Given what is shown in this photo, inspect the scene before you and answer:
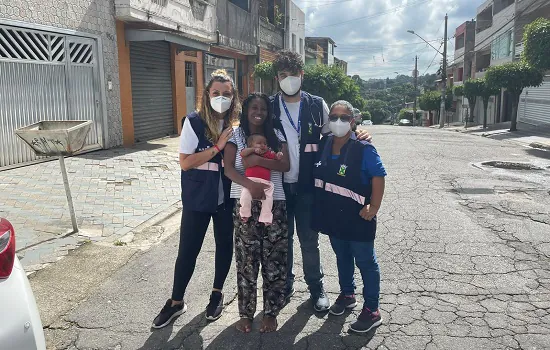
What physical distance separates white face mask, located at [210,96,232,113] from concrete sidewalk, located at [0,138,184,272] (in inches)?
101

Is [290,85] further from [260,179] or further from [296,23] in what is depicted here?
[296,23]

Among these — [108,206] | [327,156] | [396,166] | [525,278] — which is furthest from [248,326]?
[396,166]

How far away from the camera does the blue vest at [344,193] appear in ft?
10.5

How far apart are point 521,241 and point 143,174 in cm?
662

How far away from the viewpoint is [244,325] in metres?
3.25

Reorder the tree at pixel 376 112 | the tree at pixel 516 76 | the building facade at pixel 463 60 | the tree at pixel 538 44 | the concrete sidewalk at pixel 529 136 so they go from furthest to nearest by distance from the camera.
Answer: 1. the tree at pixel 376 112
2. the building facade at pixel 463 60
3. the tree at pixel 516 76
4. the tree at pixel 538 44
5. the concrete sidewalk at pixel 529 136

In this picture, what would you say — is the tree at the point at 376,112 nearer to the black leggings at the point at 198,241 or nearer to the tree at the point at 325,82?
the tree at the point at 325,82

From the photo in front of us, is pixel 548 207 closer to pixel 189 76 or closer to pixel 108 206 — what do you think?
pixel 108 206

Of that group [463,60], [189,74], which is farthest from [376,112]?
[189,74]

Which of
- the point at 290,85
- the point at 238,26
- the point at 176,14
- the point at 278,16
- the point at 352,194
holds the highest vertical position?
the point at 278,16

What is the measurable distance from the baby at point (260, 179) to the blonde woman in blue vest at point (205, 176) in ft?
0.70

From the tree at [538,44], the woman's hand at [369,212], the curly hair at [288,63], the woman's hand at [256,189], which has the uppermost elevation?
the tree at [538,44]

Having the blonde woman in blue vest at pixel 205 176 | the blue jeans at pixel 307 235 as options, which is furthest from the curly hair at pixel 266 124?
the blue jeans at pixel 307 235

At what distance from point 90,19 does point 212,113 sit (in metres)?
9.14
